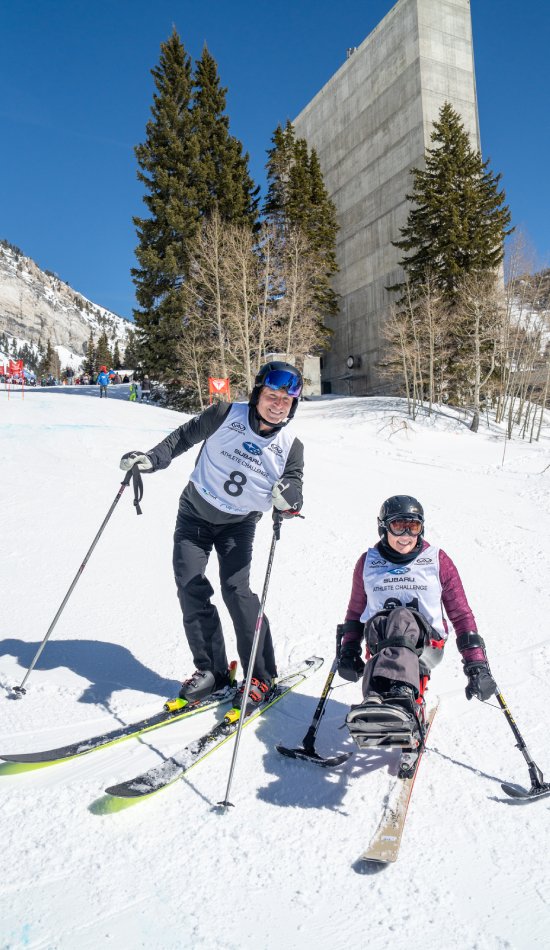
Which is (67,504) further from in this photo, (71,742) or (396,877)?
(396,877)

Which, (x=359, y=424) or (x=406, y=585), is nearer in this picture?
(x=406, y=585)

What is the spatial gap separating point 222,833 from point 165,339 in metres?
27.8

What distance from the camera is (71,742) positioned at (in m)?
2.87

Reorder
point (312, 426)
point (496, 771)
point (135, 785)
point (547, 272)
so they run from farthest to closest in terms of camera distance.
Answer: point (547, 272) < point (312, 426) < point (496, 771) < point (135, 785)

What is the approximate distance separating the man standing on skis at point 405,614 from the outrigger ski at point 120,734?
82 cm

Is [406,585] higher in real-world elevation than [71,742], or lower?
higher

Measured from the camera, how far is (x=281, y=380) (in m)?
3.21

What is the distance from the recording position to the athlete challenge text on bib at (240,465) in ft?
10.9

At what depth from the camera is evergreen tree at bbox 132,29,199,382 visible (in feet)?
90.2

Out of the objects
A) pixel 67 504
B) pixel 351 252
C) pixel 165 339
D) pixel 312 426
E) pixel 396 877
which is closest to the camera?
pixel 396 877

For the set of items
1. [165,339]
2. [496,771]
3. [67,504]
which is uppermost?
[165,339]

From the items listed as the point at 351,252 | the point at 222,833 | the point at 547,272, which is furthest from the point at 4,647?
the point at 351,252

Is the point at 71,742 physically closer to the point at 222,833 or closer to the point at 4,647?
the point at 222,833

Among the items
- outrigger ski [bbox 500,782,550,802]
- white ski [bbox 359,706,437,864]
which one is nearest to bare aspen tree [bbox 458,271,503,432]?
outrigger ski [bbox 500,782,550,802]
